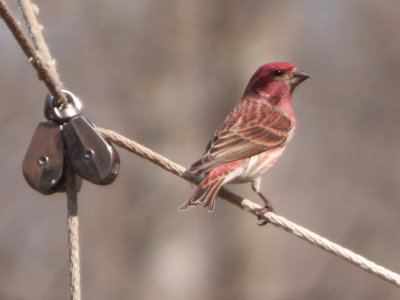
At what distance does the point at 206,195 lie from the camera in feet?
21.0

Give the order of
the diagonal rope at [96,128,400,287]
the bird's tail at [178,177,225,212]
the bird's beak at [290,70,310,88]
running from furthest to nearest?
the bird's beak at [290,70,310,88]
the bird's tail at [178,177,225,212]
the diagonal rope at [96,128,400,287]

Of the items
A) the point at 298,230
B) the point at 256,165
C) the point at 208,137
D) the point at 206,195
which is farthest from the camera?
the point at 208,137

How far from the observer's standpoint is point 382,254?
1488cm

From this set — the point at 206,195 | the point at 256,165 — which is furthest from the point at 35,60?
the point at 256,165

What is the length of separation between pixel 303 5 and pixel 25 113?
5064 mm

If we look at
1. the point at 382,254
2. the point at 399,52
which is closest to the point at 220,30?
the point at 399,52

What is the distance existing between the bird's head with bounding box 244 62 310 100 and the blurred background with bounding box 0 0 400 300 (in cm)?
685

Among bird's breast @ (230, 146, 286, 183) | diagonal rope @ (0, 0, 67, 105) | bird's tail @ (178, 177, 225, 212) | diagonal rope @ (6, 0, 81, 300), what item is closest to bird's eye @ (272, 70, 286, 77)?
bird's breast @ (230, 146, 286, 183)

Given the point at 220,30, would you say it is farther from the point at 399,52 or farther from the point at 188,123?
the point at 399,52

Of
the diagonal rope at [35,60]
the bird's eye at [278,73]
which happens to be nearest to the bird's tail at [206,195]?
the bird's eye at [278,73]

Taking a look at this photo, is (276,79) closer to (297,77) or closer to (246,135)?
(297,77)

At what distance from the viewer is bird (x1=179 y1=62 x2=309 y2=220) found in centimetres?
656

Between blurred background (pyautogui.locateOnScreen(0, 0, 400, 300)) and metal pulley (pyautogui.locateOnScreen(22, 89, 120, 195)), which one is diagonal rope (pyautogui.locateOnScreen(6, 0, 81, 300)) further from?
blurred background (pyautogui.locateOnScreen(0, 0, 400, 300))

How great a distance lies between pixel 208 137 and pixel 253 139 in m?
8.35
